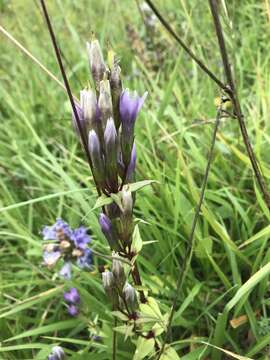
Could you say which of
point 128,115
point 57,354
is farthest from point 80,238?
point 128,115

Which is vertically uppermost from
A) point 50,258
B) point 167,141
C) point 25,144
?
point 25,144

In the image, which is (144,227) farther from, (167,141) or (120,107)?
(120,107)

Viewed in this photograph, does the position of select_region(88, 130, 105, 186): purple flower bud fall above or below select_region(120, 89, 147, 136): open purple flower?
below

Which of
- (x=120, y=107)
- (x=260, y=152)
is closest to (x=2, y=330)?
(x=120, y=107)

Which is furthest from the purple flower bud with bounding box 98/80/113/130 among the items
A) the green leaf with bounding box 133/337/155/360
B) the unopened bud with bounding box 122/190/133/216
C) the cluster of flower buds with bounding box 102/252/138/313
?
the green leaf with bounding box 133/337/155/360

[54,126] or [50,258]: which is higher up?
[54,126]

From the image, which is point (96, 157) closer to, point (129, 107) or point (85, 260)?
point (129, 107)

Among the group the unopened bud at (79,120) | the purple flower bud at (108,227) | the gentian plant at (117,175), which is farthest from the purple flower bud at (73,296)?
the unopened bud at (79,120)

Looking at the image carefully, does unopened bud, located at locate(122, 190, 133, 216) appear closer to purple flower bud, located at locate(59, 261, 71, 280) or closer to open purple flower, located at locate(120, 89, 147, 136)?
open purple flower, located at locate(120, 89, 147, 136)
